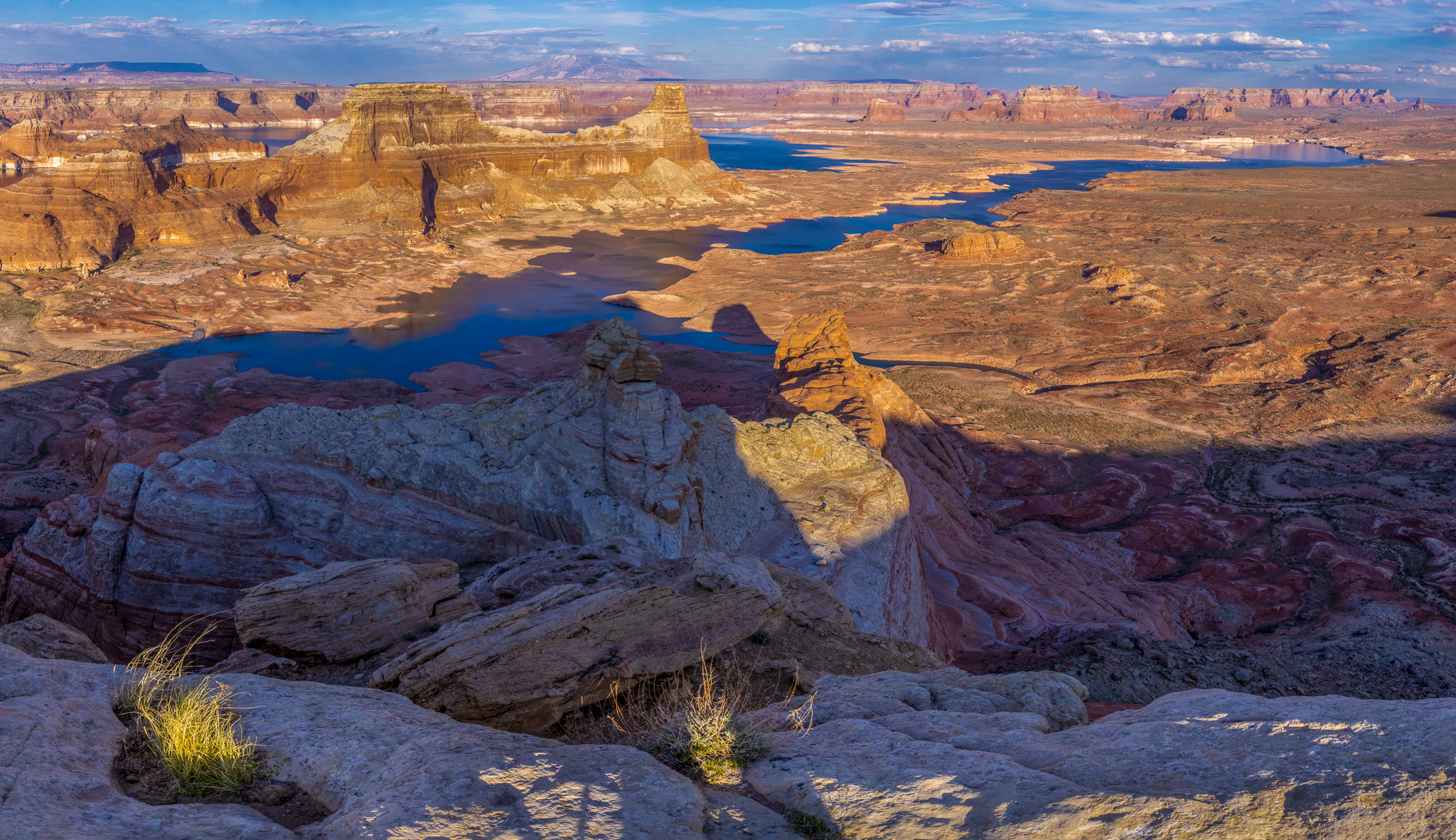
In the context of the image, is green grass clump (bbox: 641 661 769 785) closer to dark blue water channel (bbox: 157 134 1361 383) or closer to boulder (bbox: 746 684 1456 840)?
boulder (bbox: 746 684 1456 840)

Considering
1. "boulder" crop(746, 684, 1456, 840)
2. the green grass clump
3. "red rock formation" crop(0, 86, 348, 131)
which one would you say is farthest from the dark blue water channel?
"red rock formation" crop(0, 86, 348, 131)

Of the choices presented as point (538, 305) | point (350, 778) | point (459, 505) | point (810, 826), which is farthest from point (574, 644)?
point (538, 305)

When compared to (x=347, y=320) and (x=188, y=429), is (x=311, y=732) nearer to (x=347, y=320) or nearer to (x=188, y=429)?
(x=188, y=429)

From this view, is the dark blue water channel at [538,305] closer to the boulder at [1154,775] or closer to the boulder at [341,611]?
the boulder at [341,611]

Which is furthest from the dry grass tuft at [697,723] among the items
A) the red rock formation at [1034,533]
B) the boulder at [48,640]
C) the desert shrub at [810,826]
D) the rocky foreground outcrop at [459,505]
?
the red rock formation at [1034,533]

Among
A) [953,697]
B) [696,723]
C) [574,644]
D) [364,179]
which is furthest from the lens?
[364,179]

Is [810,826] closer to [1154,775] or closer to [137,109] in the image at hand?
[1154,775]
